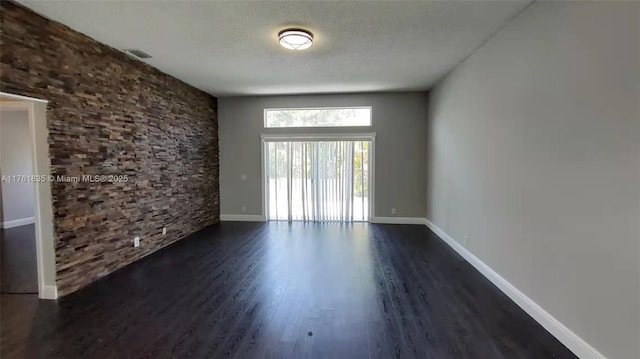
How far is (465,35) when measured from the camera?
342cm

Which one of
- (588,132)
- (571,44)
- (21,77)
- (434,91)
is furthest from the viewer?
(434,91)

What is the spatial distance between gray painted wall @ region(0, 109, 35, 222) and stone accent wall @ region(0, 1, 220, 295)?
3.38 m

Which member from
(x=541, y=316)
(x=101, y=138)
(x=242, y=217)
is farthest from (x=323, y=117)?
(x=541, y=316)

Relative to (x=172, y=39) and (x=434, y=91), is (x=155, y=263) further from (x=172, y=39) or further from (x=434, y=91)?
(x=434, y=91)

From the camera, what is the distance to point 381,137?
6.56m

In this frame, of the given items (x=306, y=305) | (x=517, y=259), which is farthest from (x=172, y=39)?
(x=517, y=259)

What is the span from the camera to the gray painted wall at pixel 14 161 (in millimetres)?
6145

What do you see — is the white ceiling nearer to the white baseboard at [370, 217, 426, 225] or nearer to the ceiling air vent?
the ceiling air vent

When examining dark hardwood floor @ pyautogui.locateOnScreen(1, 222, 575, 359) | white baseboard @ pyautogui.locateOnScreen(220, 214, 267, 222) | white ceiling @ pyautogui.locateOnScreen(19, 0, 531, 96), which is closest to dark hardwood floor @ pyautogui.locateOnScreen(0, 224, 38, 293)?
dark hardwood floor @ pyautogui.locateOnScreen(1, 222, 575, 359)

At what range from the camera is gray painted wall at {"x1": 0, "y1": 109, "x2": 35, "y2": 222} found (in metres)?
6.14

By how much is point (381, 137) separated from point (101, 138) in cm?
483

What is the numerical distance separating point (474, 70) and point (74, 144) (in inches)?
184

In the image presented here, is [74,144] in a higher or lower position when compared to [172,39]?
lower

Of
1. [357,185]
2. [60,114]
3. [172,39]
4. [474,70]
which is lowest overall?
[357,185]
